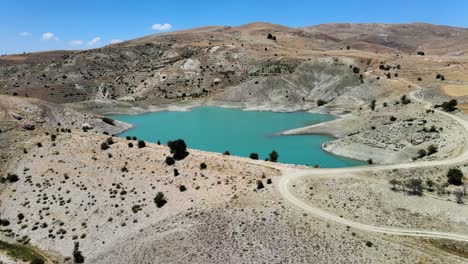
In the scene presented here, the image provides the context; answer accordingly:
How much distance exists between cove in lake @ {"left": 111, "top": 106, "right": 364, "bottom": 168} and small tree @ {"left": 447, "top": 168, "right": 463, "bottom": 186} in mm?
21937

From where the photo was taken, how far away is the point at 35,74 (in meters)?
182

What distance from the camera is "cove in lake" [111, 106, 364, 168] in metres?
84.8

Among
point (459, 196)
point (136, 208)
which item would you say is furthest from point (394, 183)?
point (136, 208)

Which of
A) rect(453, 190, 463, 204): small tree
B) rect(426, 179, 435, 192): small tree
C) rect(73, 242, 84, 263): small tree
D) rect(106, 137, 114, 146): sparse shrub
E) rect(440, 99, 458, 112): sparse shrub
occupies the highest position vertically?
rect(440, 99, 458, 112): sparse shrub

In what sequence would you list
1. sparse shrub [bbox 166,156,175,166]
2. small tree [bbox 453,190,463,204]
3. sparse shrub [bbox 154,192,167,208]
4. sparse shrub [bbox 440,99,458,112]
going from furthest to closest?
sparse shrub [bbox 440,99,458,112]
sparse shrub [bbox 166,156,175,166]
sparse shrub [bbox 154,192,167,208]
small tree [bbox 453,190,463,204]

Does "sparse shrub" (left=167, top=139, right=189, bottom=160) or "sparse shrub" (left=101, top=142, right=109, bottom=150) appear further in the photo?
"sparse shrub" (left=101, top=142, right=109, bottom=150)

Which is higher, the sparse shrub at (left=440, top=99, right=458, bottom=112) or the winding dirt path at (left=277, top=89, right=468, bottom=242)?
the sparse shrub at (left=440, top=99, right=458, bottom=112)

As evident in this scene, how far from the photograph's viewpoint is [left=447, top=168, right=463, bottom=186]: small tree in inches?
2188

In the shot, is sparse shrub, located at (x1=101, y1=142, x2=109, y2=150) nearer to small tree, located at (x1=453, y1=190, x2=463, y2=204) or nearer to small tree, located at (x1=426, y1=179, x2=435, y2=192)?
small tree, located at (x1=426, y1=179, x2=435, y2=192)

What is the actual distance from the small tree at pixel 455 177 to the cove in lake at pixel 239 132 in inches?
864

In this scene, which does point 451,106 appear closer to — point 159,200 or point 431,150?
point 431,150

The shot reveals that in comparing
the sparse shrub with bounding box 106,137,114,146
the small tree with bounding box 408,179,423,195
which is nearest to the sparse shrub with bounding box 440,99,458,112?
the small tree with bounding box 408,179,423,195

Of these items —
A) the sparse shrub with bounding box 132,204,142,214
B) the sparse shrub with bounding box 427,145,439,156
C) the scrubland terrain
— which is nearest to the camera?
the scrubland terrain

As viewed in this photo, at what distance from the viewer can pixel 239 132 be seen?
108562 mm
